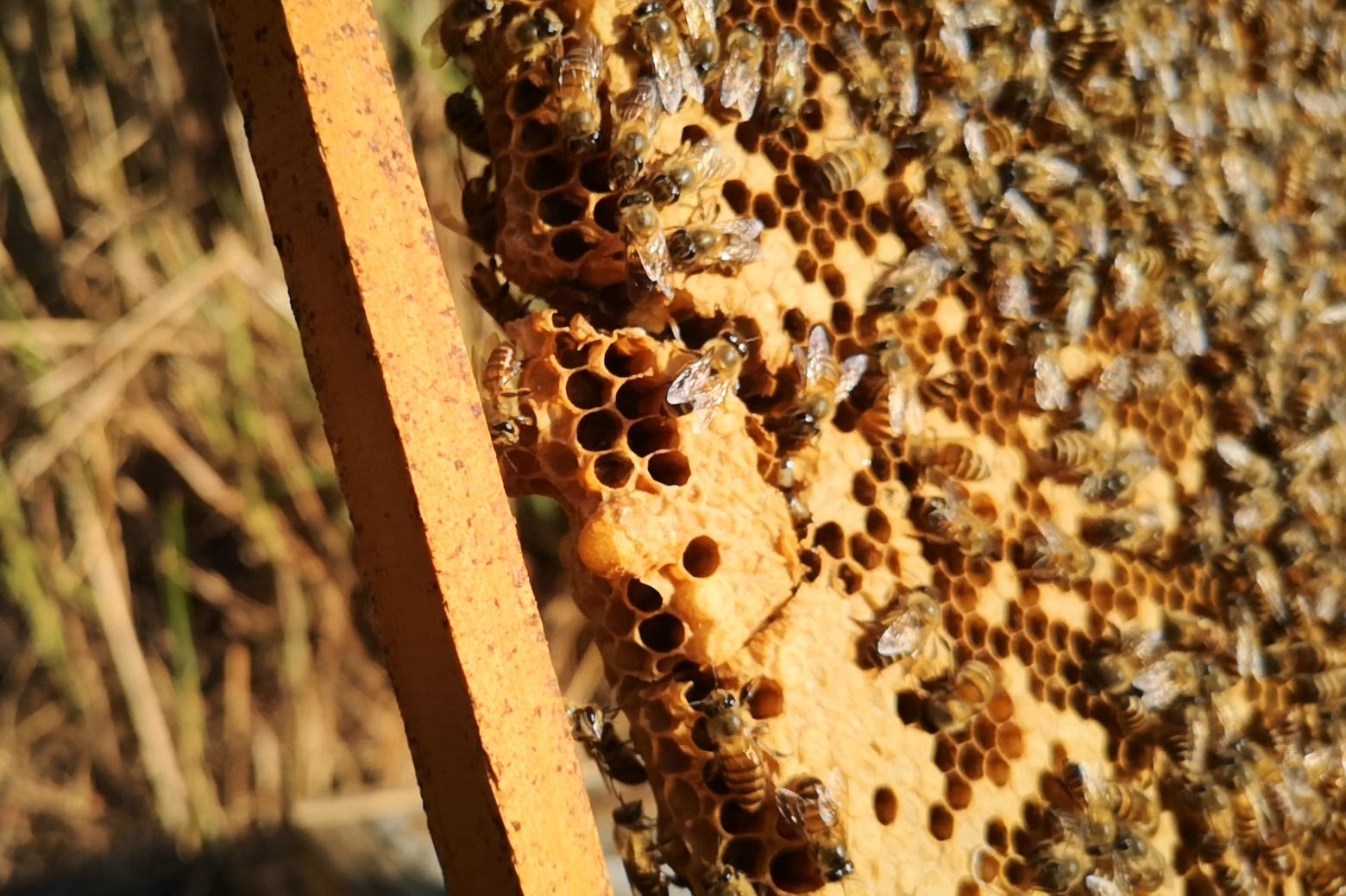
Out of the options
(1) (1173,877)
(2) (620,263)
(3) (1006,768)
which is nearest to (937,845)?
(3) (1006,768)

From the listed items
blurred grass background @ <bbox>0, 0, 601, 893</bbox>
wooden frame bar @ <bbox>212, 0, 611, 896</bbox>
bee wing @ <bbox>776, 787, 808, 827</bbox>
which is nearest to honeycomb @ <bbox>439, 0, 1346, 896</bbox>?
bee wing @ <bbox>776, 787, 808, 827</bbox>

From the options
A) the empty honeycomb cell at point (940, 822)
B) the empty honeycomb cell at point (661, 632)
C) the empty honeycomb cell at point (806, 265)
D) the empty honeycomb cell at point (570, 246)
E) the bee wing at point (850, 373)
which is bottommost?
the empty honeycomb cell at point (940, 822)

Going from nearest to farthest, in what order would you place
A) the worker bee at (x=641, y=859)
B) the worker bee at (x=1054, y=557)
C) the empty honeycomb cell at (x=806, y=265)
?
the worker bee at (x=641, y=859)
the empty honeycomb cell at (x=806, y=265)
the worker bee at (x=1054, y=557)

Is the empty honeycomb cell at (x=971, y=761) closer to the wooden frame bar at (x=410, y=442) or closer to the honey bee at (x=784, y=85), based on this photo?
the wooden frame bar at (x=410, y=442)

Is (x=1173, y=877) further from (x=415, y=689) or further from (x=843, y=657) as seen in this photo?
(x=415, y=689)

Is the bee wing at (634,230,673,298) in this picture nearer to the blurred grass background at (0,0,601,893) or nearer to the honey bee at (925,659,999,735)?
the honey bee at (925,659,999,735)

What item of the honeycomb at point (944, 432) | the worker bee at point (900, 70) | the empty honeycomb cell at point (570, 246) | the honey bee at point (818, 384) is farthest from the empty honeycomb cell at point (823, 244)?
the empty honeycomb cell at point (570, 246)

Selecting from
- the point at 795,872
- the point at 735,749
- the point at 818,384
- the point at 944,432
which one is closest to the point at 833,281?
the point at 818,384

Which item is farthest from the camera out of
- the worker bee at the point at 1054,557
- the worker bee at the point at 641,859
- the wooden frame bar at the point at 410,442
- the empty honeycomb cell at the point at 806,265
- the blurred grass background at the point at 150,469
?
the blurred grass background at the point at 150,469

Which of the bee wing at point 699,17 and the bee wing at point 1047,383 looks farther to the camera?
the bee wing at point 1047,383
